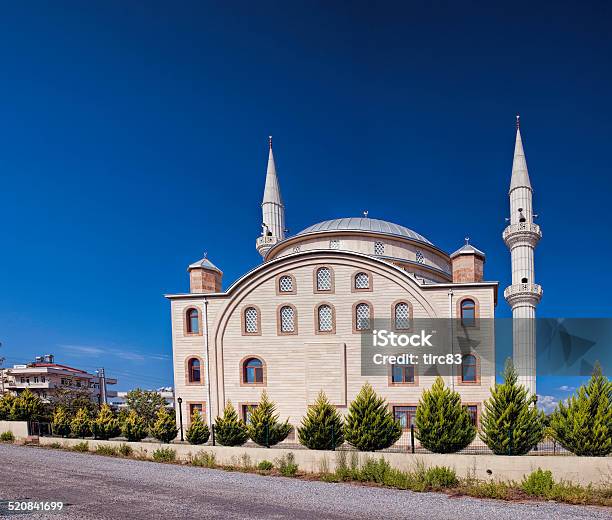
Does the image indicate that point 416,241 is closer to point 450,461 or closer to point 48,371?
point 450,461

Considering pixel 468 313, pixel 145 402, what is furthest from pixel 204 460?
pixel 145 402

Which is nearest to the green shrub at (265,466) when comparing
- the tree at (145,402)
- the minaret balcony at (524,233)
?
the tree at (145,402)

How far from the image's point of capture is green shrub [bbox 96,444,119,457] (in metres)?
18.3

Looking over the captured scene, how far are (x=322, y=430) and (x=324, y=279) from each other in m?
8.04

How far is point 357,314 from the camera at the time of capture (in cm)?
2155

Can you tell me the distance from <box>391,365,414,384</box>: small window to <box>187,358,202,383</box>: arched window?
1069 centimetres

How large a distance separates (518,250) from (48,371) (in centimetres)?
5078

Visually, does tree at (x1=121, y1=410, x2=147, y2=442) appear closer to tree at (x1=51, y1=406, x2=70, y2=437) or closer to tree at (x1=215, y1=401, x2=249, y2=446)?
A: tree at (x1=51, y1=406, x2=70, y2=437)

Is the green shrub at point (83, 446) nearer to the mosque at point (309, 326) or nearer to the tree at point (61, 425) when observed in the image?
the tree at point (61, 425)

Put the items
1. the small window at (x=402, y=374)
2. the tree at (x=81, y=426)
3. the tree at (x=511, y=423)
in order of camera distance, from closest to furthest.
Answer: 1. the tree at (x=511, y=423)
2. the tree at (x=81, y=426)
3. the small window at (x=402, y=374)

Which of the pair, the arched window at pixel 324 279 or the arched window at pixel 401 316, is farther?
the arched window at pixel 324 279

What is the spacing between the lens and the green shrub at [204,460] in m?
16.3

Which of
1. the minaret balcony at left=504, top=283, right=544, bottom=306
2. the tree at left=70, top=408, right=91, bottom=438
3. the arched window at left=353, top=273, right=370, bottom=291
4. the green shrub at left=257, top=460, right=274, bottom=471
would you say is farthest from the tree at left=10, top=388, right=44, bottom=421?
the minaret balcony at left=504, top=283, right=544, bottom=306

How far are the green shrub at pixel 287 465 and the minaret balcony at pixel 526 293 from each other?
64.5 feet
